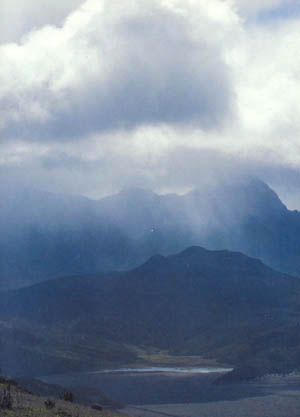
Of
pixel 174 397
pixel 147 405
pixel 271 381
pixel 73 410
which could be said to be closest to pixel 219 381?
pixel 271 381

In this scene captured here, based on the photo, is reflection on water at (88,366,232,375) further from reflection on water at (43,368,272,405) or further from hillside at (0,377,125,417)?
hillside at (0,377,125,417)

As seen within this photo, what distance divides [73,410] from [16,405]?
30.1ft

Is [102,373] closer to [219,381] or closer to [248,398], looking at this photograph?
[219,381]

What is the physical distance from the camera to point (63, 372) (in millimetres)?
192000

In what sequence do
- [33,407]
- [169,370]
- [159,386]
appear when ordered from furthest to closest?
[169,370]
[159,386]
[33,407]

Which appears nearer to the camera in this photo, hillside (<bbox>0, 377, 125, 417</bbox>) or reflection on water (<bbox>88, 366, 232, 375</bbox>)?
hillside (<bbox>0, 377, 125, 417</bbox>)

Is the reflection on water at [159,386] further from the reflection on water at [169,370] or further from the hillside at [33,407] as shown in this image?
the hillside at [33,407]

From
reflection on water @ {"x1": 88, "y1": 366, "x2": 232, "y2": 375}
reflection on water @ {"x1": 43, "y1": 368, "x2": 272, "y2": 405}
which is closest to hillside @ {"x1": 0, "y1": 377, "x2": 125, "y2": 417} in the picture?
reflection on water @ {"x1": 43, "y1": 368, "x2": 272, "y2": 405}

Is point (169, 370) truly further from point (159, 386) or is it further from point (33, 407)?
point (33, 407)

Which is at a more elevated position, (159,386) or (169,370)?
(169,370)

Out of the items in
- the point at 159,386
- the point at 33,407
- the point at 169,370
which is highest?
the point at 169,370

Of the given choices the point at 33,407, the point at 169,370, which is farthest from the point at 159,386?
the point at 33,407

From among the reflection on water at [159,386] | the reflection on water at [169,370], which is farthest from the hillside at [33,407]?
the reflection on water at [169,370]

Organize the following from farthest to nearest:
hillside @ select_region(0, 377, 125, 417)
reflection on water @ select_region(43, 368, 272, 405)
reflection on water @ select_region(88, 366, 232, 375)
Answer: reflection on water @ select_region(88, 366, 232, 375)
reflection on water @ select_region(43, 368, 272, 405)
hillside @ select_region(0, 377, 125, 417)
